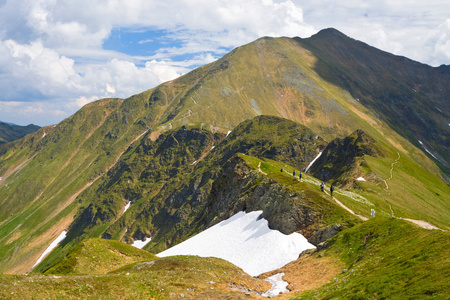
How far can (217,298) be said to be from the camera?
2947 centimetres

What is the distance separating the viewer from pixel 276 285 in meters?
37.2

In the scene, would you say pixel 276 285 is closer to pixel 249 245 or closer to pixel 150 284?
pixel 150 284

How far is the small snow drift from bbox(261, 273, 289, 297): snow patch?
5211 mm

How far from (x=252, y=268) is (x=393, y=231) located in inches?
850

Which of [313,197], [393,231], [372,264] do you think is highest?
[313,197]

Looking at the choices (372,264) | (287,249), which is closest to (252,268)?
(287,249)

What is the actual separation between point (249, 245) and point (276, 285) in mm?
17835

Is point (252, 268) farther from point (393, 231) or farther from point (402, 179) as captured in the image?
point (402, 179)

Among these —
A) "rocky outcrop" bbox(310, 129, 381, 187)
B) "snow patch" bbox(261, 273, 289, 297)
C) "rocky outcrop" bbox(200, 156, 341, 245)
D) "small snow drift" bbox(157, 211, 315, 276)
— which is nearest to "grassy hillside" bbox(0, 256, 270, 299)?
"snow patch" bbox(261, 273, 289, 297)

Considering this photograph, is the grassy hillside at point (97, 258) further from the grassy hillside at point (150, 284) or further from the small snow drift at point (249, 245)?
the small snow drift at point (249, 245)

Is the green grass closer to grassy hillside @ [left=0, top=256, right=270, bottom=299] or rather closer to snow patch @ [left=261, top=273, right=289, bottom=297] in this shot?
snow patch @ [left=261, top=273, right=289, bottom=297]

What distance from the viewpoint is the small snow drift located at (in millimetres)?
48594

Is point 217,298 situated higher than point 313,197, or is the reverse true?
point 313,197

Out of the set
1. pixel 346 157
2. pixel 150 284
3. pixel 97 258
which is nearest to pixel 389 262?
pixel 150 284
